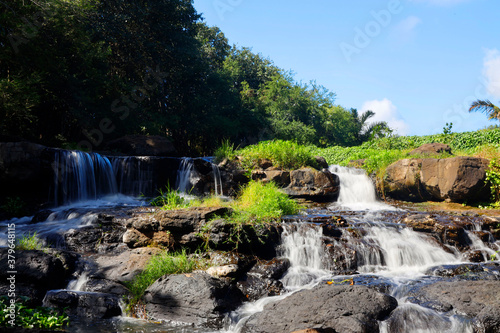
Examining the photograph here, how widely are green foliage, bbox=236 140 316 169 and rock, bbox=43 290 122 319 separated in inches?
341

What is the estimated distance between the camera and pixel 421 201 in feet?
41.9

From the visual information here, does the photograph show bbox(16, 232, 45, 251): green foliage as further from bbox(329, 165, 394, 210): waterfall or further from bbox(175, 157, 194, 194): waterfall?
bbox(329, 165, 394, 210): waterfall

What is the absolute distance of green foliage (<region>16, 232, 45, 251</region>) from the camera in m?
6.95

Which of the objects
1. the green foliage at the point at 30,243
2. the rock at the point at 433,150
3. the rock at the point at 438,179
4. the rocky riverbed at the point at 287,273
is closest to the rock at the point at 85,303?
the rocky riverbed at the point at 287,273

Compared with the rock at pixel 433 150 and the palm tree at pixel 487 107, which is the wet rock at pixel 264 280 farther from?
the palm tree at pixel 487 107

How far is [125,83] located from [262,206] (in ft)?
46.1

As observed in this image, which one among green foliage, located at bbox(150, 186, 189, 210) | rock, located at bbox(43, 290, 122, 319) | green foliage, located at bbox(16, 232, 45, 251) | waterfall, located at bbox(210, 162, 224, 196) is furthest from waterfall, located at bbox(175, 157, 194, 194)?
rock, located at bbox(43, 290, 122, 319)

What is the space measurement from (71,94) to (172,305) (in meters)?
13.3

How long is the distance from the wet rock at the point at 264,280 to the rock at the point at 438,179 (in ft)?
25.3

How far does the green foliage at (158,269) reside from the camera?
229 inches

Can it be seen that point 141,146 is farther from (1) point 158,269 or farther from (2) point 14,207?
(1) point 158,269

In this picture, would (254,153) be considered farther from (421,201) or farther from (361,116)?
(361,116)

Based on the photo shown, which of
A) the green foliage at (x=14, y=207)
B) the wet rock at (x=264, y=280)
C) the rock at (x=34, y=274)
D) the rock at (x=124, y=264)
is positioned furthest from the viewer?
the green foliage at (x=14, y=207)

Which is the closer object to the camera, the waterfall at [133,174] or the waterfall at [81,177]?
the waterfall at [81,177]
